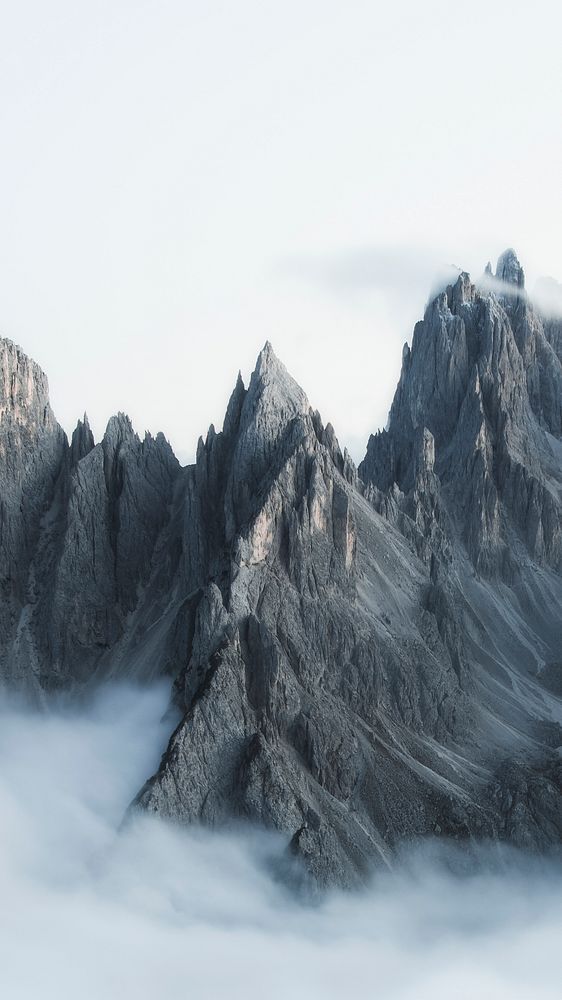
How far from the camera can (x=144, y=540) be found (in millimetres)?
165125

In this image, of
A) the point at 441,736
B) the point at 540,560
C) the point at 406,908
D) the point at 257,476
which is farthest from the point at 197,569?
the point at 540,560

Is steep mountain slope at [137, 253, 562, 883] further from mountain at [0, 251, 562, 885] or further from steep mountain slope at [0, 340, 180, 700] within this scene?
steep mountain slope at [0, 340, 180, 700]

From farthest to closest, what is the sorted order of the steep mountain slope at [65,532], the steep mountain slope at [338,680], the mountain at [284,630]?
the steep mountain slope at [65,532], the mountain at [284,630], the steep mountain slope at [338,680]

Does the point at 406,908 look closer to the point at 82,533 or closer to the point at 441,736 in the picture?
the point at 441,736

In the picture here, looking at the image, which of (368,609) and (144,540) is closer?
(368,609)

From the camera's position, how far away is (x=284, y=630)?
13712cm

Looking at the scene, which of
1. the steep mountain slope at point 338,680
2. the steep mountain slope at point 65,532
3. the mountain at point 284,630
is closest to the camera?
the steep mountain slope at point 338,680

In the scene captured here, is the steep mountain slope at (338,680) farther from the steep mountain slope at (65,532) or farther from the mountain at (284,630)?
the steep mountain slope at (65,532)

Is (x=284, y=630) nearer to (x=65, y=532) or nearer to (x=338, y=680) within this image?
(x=338, y=680)

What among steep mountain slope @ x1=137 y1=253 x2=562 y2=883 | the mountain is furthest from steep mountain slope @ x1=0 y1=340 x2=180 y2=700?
steep mountain slope @ x1=137 y1=253 x2=562 y2=883

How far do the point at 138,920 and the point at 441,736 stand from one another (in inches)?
1923

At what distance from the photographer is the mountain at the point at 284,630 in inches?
4833

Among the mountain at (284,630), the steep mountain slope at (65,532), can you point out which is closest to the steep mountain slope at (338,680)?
the mountain at (284,630)

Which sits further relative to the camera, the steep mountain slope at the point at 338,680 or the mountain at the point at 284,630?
the mountain at the point at 284,630
